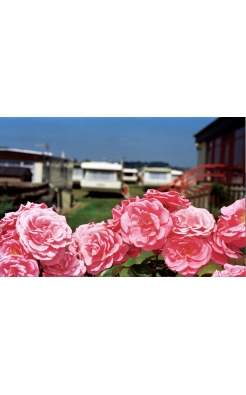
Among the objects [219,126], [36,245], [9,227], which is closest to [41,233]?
[36,245]

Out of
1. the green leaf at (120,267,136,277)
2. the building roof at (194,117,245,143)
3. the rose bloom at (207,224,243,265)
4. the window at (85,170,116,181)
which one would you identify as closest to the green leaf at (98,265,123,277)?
the green leaf at (120,267,136,277)

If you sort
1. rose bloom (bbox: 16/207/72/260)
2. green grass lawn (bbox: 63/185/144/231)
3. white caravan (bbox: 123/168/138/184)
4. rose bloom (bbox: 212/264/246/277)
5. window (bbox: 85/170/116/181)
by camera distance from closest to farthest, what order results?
rose bloom (bbox: 16/207/72/260) < rose bloom (bbox: 212/264/246/277) < green grass lawn (bbox: 63/185/144/231) < white caravan (bbox: 123/168/138/184) < window (bbox: 85/170/116/181)

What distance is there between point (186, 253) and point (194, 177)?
2.70 feet

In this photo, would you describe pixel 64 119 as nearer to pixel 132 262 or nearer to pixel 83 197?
pixel 83 197

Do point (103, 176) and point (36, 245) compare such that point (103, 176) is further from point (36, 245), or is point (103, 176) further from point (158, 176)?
point (36, 245)

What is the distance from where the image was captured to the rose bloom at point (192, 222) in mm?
1481

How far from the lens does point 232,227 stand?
59.6 inches

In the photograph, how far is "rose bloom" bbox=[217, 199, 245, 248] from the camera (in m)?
1.51

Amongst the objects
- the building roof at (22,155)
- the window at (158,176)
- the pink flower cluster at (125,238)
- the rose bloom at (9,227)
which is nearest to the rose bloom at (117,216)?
the pink flower cluster at (125,238)

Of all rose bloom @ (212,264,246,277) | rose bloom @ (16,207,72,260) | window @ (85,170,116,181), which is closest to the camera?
rose bloom @ (16,207,72,260)

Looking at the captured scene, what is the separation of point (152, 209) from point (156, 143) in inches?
31.8

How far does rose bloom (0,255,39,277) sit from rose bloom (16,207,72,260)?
2.0 inches

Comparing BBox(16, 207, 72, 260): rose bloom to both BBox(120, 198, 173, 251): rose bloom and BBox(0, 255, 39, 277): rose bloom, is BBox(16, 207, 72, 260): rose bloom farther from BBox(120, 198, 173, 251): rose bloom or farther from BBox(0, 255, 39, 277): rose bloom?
BBox(120, 198, 173, 251): rose bloom
